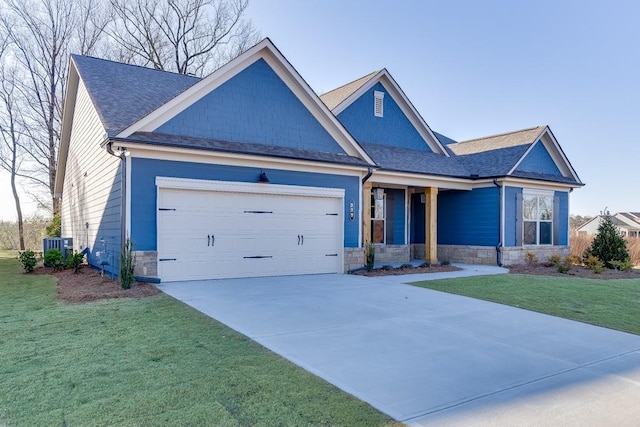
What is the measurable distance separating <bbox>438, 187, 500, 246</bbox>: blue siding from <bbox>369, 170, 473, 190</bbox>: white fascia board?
616mm

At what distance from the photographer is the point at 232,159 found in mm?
10281

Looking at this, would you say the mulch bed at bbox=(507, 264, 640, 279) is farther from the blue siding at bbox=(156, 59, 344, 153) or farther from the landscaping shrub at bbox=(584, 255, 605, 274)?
the blue siding at bbox=(156, 59, 344, 153)

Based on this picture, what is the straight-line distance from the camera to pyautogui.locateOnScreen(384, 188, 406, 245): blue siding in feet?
52.3

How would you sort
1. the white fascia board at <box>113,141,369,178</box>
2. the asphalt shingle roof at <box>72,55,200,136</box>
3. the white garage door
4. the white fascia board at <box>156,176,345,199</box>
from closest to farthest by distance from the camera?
the white fascia board at <box>113,141,369,178</box>, the white fascia board at <box>156,176,345,199</box>, the white garage door, the asphalt shingle roof at <box>72,55,200,136</box>

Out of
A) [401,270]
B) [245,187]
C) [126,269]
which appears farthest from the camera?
[401,270]

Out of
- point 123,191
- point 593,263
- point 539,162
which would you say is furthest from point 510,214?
point 123,191

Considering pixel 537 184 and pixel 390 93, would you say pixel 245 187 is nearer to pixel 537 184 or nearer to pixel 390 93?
pixel 390 93

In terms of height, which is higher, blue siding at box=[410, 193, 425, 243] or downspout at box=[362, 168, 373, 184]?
downspout at box=[362, 168, 373, 184]

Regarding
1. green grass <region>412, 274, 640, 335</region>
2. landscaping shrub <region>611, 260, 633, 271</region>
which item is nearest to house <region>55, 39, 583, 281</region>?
landscaping shrub <region>611, 260, 633, 271</region>

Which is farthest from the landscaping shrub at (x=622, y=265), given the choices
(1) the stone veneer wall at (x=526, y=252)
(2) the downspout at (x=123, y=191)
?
(2) the downspout at (x=123, y=191)

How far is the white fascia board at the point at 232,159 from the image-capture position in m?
9.23

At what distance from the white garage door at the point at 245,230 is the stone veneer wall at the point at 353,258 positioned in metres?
0.19

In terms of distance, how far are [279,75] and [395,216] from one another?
7126 millimetres

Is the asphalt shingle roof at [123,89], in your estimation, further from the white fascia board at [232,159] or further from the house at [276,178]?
the white fascia board at [232,159]
